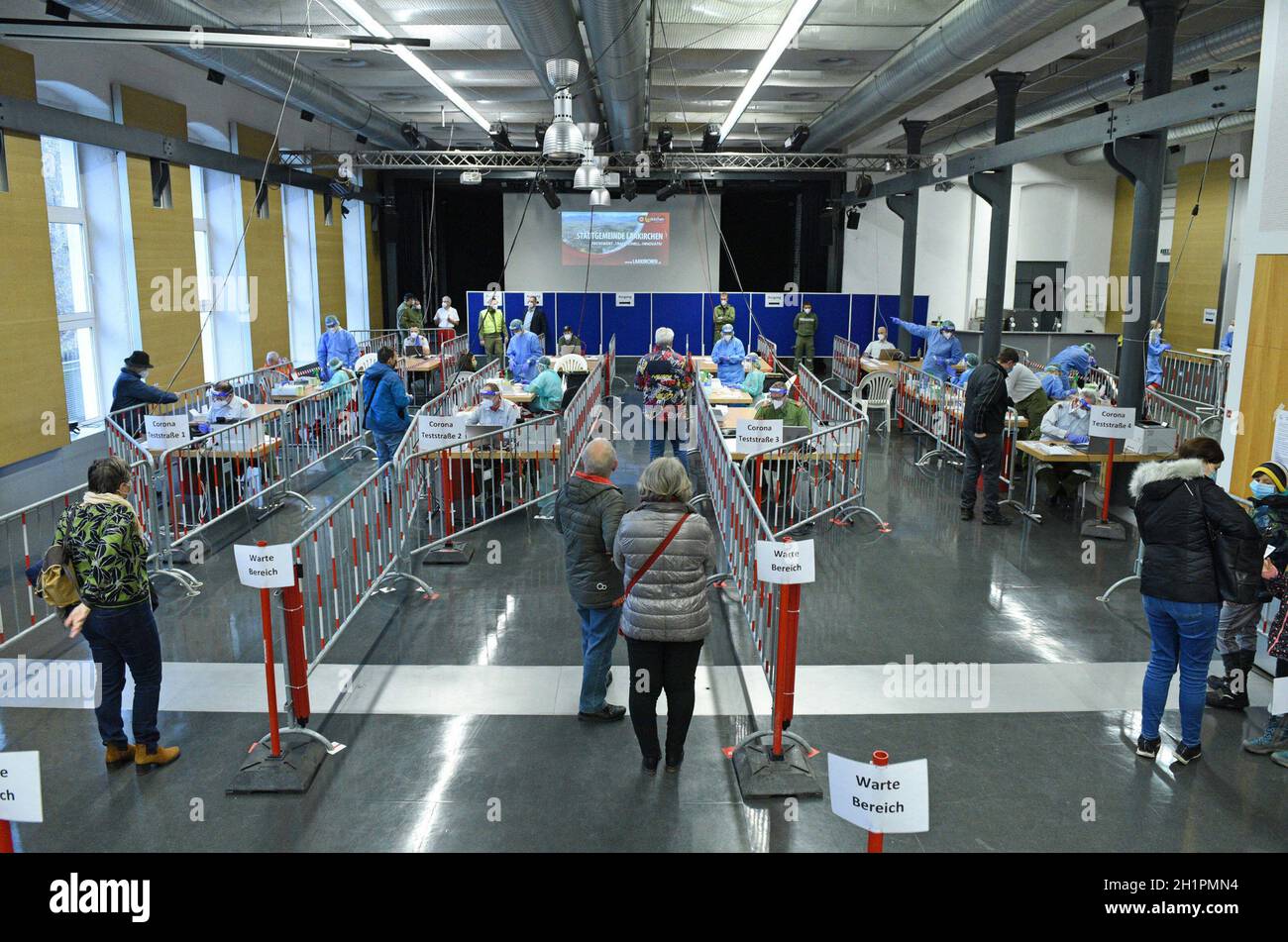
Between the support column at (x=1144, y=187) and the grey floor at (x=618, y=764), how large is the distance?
357cm

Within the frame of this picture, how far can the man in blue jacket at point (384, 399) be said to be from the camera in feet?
33.0


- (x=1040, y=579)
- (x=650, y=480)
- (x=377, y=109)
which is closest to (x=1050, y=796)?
(x=650, y=480)

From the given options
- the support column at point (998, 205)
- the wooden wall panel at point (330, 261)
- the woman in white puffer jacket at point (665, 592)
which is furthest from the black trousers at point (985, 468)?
Answer: the wooden wall panel at point (330, 261)

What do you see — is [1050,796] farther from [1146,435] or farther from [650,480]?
[1146,435]

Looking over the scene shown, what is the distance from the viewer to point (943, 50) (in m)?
10.4

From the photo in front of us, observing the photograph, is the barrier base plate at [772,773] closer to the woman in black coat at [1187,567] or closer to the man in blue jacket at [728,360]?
the woman in black coat at [1187,567]

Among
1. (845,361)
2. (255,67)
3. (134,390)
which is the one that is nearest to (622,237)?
(845,361)

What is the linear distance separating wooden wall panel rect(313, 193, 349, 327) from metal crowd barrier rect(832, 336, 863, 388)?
11488mm

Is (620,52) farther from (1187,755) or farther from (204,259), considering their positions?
(204,259)

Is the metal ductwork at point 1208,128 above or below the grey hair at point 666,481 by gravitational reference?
above

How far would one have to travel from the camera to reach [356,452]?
1337 centimetres

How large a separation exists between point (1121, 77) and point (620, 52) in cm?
800

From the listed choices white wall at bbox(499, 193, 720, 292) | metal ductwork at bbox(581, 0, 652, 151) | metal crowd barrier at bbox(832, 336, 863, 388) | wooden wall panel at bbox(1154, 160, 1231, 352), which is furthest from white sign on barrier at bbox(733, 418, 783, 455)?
white wall at bbox(499, 193, 720, 292)
